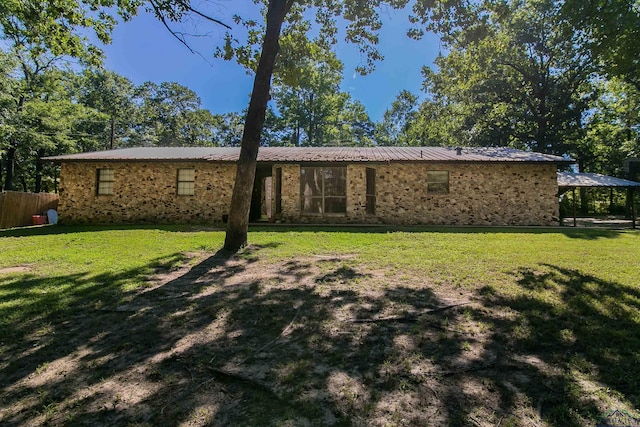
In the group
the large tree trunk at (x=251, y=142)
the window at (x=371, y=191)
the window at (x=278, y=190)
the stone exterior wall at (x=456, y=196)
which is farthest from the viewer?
the window at (x=278, y=190)

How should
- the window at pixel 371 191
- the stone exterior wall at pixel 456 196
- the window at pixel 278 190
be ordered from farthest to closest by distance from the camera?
the window at pixel 278 190 → the window at pixel 371 191 → the stone exterior wall at pixel 456 196

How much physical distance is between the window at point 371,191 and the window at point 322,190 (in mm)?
932

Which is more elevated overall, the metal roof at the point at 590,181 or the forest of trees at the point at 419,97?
the forest of trees at the point at 419,97

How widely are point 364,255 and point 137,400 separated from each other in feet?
15.8

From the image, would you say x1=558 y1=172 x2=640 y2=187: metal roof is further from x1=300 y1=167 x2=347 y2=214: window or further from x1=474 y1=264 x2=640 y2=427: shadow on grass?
x1=474 y1=264 x2=640 y2=427: shadow on grass

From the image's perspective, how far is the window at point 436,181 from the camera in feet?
43.1

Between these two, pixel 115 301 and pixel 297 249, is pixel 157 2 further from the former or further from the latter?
pixel 115 301

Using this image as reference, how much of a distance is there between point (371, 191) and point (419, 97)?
26.1 m

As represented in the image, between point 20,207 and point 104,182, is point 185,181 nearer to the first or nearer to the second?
point 104,182

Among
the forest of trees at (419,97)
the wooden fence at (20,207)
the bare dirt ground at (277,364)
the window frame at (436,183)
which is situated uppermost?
the forest of trees at (419,97)

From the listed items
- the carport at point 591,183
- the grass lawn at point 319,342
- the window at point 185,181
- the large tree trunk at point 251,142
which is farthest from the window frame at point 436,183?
the window at point 185,181

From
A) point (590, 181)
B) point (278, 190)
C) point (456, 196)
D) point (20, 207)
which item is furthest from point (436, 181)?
point (20, 207)

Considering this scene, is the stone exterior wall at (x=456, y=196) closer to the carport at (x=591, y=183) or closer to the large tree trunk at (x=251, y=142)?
the carport at (x=591, y=183)

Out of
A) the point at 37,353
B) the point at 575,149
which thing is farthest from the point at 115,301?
the point at 575,149
